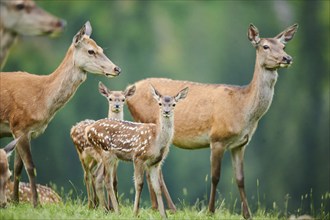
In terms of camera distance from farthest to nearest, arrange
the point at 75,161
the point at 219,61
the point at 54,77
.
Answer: the point at 219,61 → the point at 75,161 → the point at 54,77

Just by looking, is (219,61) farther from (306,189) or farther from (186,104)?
(186,104)

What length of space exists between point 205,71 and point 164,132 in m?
12.1

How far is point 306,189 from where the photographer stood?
1984cm

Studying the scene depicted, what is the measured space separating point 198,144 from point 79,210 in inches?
88.9

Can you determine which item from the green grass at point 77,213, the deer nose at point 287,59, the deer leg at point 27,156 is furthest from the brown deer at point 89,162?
the deer nose at point 287,59

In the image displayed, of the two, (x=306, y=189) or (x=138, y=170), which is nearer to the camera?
(x=138, y=170)

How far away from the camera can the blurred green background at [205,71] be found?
1970 centimetres

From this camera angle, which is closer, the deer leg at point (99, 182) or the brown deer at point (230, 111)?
the deer leg at point (99, 182)

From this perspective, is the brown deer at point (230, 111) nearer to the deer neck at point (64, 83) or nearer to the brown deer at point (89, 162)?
the brown deer at point (89, 162)

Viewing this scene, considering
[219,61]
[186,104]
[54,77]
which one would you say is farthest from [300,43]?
[54,77]

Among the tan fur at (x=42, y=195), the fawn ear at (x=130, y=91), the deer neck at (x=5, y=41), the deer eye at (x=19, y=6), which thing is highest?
the deer eye at (x=19, y=6)

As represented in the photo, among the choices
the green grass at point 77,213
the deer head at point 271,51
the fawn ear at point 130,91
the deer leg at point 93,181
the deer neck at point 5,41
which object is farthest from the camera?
the fawn ear at point 130,91

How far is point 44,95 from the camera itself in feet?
35.2

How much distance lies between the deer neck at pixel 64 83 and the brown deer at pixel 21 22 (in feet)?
5.10
